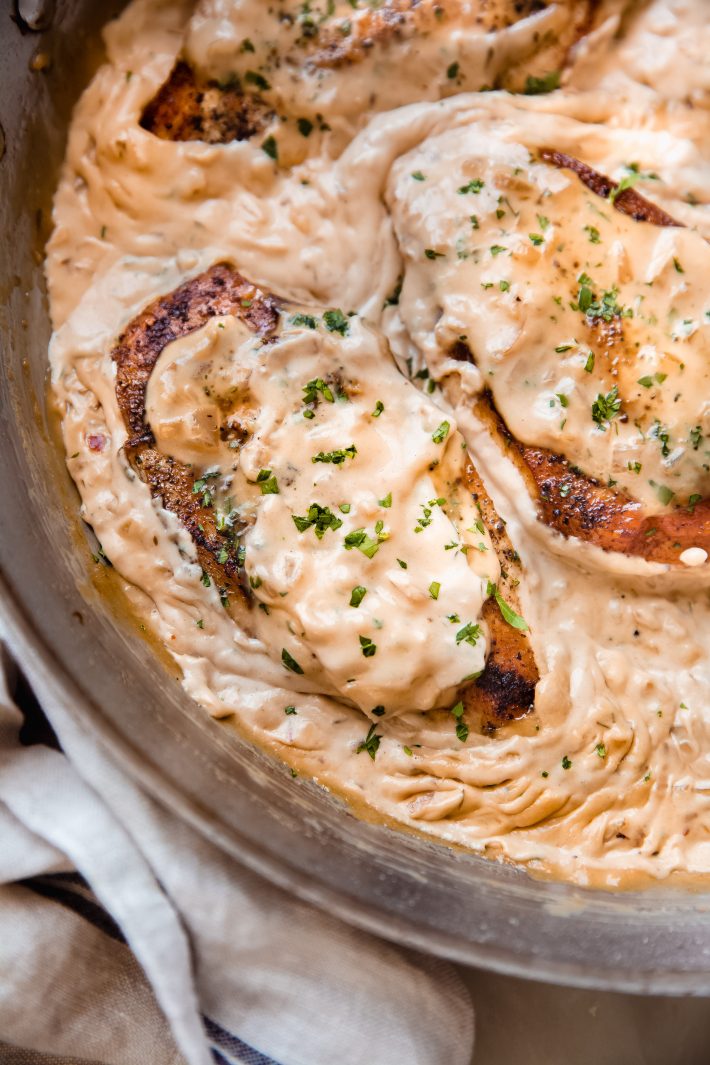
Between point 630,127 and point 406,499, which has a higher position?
point 630,127

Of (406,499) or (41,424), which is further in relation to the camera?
(41,424)

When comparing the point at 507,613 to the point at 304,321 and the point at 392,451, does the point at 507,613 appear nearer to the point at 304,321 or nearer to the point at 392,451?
the point at 392,451

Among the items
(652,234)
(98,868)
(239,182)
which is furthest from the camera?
(239,182)

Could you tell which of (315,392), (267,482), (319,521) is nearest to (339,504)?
(319,521)

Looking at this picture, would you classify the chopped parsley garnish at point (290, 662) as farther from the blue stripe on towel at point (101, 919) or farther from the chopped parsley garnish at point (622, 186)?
the chopped parsley garnish at point (622, 186)

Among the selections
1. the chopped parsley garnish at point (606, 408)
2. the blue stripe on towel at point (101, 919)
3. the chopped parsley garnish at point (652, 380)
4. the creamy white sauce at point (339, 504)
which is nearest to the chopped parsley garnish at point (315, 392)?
the creamy white sauce at point (339, 504)

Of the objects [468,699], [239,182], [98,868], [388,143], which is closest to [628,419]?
[468,699]

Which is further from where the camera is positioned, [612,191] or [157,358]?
[612,191]

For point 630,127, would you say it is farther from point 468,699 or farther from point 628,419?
point 468,699
